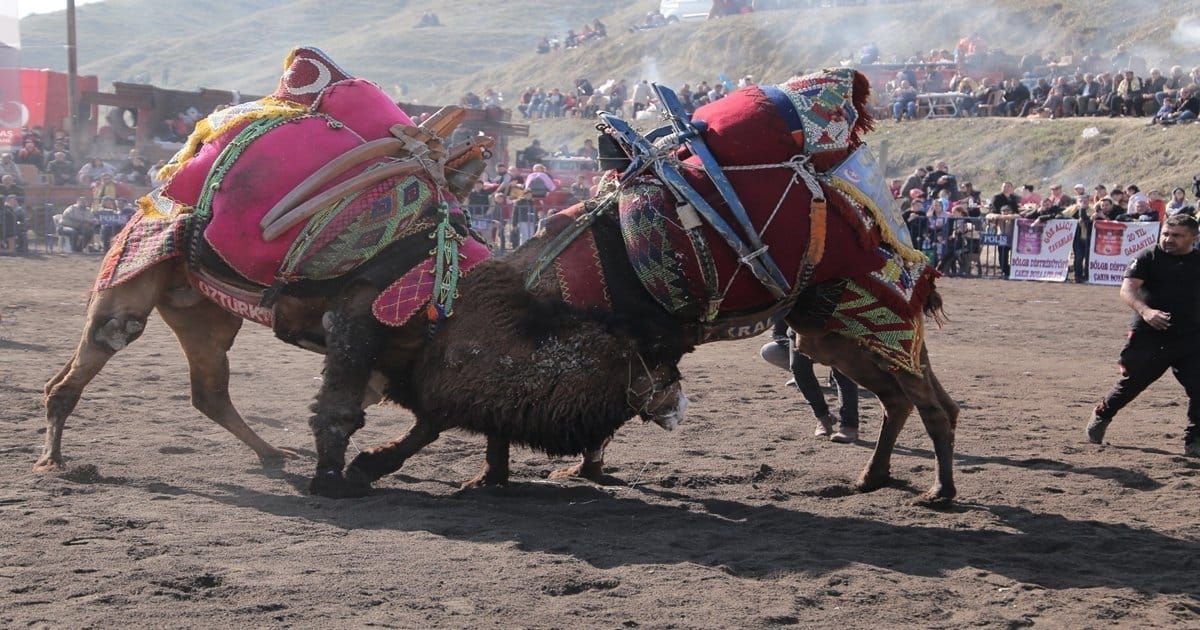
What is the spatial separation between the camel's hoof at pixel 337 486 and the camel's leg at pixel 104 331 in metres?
1.37

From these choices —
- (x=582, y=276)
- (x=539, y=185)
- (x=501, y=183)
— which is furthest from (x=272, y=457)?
(x=501, y=183)

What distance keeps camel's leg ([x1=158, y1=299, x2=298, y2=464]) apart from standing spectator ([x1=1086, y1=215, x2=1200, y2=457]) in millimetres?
5319

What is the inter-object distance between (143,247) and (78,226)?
18.7m

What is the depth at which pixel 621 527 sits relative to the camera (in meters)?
6.18

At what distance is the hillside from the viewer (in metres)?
32.4

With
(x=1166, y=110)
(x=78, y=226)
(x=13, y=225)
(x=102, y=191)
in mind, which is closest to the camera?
(x=13, y=225)

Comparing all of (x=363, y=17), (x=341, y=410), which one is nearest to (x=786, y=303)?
(x=341, y=410)

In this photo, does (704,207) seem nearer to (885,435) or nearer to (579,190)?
(885,435)

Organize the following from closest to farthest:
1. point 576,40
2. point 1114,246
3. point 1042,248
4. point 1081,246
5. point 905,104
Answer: point 1114,246
point 1081,246
point 1042,248
point 905,104
point 576,40

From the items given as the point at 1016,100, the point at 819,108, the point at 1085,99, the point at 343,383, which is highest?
the point at 1016,100

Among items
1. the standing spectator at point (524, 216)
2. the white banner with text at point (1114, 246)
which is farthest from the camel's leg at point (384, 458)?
the standing spectator at point (524, 216)

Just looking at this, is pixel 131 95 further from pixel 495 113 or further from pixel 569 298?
pixel 569 298

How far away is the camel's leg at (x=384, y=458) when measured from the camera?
21.9ft

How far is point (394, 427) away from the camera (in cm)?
880
